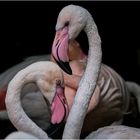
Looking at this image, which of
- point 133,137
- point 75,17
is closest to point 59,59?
point 75,17

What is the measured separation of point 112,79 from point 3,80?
43 centimetres

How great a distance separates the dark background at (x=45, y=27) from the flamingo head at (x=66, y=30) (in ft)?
2.88

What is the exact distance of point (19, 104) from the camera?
193 centimetres

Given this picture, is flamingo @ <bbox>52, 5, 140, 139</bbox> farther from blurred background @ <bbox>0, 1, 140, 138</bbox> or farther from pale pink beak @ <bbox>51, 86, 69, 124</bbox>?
blurred background @ <bbox>0, 1, 140, 138</bbox>

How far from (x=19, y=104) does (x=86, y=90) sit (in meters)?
0.23

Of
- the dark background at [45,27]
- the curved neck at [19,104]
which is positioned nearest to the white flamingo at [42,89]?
the curved neck at [19,104]

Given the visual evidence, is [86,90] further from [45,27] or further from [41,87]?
[45,27]

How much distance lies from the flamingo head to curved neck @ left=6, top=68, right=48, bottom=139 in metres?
0.11

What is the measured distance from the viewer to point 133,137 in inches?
72.9

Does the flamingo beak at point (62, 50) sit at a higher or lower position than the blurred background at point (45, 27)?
higher

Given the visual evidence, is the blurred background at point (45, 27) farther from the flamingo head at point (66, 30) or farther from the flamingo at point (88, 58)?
the flamingo head at point (66, 30)

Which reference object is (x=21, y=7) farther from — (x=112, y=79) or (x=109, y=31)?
(x=112, y=79)

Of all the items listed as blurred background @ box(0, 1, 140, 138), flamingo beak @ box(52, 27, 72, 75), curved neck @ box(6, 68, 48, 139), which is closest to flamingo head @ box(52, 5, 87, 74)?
flamingo beak @ box(52, 27, 72, 75)

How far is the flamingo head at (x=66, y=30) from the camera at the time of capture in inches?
74.1
